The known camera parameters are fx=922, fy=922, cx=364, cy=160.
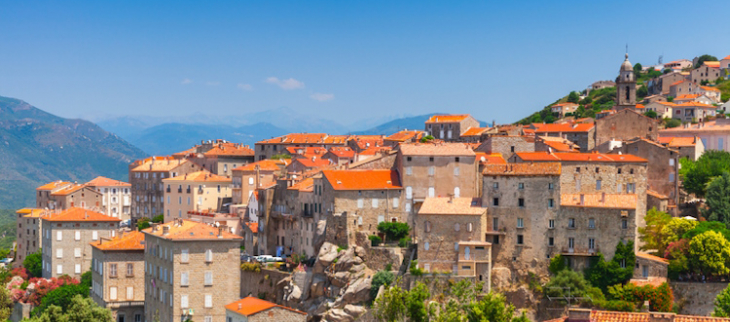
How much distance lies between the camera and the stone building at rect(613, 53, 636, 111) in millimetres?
103625

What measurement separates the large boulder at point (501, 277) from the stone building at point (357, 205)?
9011mm

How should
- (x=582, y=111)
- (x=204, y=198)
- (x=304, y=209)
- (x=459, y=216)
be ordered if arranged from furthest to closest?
1. (x=582, y=111)
2. (x=204, y=198)
3. (x=304, y=209)
4. (x=459, y=216)

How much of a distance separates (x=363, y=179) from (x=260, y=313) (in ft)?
54.8

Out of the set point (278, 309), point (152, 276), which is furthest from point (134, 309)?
point (278, 309)

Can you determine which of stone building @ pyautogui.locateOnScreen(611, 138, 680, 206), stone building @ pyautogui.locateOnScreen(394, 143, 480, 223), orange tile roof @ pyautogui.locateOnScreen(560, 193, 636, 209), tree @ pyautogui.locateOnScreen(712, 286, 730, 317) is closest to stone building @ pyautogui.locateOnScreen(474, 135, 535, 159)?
stone building @ pyautogui.locateOnScreen(611, 138, 680, 206)

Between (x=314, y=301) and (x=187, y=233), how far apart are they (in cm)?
1108

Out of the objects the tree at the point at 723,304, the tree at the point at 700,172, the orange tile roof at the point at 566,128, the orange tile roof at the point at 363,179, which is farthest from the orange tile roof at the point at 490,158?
the tree at the point at 723,304

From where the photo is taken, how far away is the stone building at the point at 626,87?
10362 cm

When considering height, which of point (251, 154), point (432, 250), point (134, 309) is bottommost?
point (134, 309)

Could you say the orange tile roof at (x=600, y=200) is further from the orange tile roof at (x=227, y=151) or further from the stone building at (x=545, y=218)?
the orange tile roof at (x=227, y=151)

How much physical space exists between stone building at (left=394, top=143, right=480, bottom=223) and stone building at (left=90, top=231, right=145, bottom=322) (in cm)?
2244

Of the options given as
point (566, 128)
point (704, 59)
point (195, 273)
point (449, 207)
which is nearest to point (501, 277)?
point (449, 207)

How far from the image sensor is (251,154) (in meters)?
116

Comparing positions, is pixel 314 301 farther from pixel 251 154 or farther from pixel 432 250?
pixel 251 154
